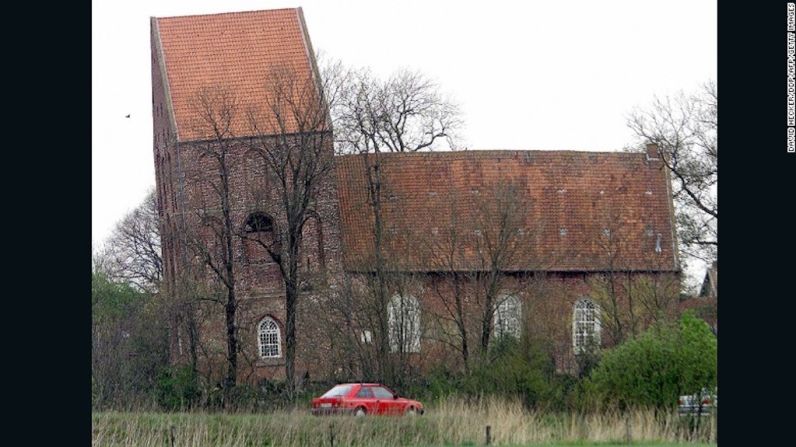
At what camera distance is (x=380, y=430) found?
30.1 m

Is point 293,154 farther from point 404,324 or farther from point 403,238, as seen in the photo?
point 404,324

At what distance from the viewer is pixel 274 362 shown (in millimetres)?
49188

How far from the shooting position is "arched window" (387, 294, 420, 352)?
44062 mm

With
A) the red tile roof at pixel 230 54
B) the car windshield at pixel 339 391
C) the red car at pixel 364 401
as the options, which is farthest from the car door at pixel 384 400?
the red tile roof at pixel 230 54

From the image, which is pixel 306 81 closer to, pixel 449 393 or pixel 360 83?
pixel 360 83

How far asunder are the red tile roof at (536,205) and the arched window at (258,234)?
2.72m

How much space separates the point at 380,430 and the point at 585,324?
2182 centimetres

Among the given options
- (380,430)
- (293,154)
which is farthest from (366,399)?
(293,154)

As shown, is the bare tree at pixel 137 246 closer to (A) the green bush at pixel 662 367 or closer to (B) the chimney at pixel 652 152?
(B) the chimney at pixel 652 152

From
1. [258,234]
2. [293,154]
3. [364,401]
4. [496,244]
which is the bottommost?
[364,401]

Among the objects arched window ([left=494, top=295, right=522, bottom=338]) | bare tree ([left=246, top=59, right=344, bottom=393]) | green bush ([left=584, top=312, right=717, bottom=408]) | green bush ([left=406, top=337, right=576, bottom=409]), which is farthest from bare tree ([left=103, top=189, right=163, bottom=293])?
green bush ([left=584, top=312, right=717, bottom=408])

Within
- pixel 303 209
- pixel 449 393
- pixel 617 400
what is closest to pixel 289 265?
pixel 303 209

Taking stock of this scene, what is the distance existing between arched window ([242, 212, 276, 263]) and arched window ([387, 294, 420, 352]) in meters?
5.83

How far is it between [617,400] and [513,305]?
1286cm
